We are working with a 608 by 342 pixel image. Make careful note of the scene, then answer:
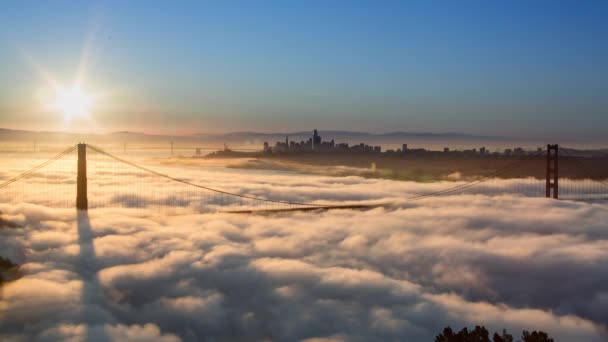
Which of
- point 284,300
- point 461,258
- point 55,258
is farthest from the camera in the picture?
point 461,258

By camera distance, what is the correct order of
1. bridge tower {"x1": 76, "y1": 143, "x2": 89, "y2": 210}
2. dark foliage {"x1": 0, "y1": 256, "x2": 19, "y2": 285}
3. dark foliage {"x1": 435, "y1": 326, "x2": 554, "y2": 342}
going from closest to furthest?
dark foliage {"x1": 435, "y1": 326, "x2": 554, "y2": 342} < bridge tower {"x1": 76, "y1": 143, "x2": 89, "y2": 210} < dark foliage {"x1": 0, "y1": 256, "x2": 19, "y2": 285}

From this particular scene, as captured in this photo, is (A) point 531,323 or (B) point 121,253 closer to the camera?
(A) point 531,323

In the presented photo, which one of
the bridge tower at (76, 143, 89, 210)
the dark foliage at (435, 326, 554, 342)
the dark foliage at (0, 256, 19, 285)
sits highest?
the bridge tower at (76, 143, 89, 210)

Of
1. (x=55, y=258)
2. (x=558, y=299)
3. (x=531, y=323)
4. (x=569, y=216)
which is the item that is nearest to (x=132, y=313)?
(x=55, y=258)

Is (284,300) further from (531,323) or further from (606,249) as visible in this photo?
(606,249)

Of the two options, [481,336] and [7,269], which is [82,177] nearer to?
[7,269]

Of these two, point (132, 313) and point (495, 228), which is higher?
point (495, 228)

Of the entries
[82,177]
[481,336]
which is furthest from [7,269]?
[481,336]

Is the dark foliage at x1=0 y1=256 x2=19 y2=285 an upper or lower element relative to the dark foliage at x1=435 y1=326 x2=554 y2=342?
lower

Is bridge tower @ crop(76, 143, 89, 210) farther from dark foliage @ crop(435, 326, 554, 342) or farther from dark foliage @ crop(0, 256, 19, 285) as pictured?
dark foliage @ crop(435, 326, 554, 342)

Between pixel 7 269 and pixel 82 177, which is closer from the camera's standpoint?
pixel 82 177

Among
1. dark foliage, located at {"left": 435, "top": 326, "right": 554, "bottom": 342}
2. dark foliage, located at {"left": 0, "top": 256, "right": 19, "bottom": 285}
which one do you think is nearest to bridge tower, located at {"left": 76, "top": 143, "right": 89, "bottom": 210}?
dark foliage, located at {"left": 0, "top": 256, "right": 19, "bottom": 285}
